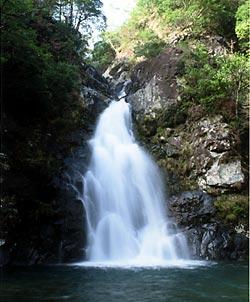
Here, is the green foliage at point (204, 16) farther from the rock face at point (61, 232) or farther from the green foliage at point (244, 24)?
the rock face at point (61, 232)

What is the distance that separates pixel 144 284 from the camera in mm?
7902

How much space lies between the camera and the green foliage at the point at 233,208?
12570mm

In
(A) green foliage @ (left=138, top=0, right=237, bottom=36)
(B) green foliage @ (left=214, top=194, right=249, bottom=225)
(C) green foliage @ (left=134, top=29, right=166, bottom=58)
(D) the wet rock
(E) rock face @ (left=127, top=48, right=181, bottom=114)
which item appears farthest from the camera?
(A) green foliage @ (left=138, top=0, right=237, bottom=36)

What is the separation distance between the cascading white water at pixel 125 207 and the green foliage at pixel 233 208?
164 cm

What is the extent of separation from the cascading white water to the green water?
65.9 inches

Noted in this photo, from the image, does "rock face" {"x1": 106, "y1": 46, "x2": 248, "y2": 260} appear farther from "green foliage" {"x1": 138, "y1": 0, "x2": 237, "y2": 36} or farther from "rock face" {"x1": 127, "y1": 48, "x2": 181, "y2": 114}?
"green foliage" {"x1": 138, "y1": 0, "x2": 237, "y2": 36}

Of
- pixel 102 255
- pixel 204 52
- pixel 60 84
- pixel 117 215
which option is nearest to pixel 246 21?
pixel 204 52

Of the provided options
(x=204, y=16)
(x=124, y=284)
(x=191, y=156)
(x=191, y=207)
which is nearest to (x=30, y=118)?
(x=191, y=156)

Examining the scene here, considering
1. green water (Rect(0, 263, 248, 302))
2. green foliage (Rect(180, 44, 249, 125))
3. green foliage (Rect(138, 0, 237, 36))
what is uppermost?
green foliage (Rect(138, 0, 237, 36))

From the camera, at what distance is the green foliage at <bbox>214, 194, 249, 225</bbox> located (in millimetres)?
12570

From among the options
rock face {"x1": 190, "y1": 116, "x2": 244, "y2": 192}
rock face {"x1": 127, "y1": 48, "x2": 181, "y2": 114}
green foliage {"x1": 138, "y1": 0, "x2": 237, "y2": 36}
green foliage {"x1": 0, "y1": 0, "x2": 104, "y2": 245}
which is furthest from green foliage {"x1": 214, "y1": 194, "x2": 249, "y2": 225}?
green foliage {"x1": 138, "y1": 0, "x2": 237, "y2": 36}

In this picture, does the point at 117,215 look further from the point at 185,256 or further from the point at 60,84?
the point at 60,84

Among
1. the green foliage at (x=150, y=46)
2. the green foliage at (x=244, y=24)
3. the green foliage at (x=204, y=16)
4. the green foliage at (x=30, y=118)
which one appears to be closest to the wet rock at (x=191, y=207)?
the green foliage at (x=30, y=118)

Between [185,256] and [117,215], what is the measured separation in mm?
2381
